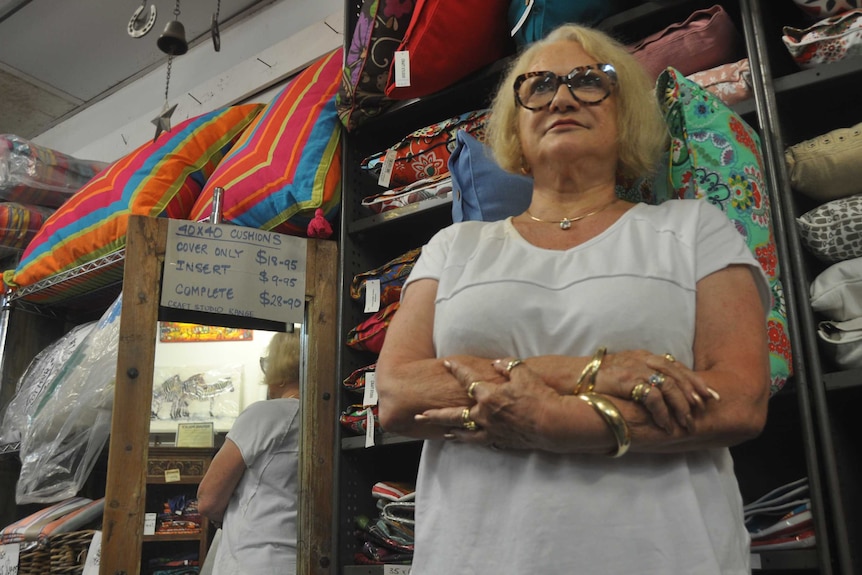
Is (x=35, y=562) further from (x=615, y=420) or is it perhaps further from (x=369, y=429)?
(x=615, y=420)

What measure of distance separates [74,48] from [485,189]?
303cm

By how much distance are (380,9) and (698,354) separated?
1.43 metres

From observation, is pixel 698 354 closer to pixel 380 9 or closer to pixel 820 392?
pixel 820 392

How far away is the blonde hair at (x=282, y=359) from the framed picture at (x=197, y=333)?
2.9 inches

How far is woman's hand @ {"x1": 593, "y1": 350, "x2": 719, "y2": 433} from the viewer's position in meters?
0.94

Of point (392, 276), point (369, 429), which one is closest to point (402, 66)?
point (392, 276)

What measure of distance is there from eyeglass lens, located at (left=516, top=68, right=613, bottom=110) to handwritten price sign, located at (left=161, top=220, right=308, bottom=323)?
3.39 feet

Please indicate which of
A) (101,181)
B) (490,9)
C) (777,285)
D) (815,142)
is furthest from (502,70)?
(101,181)

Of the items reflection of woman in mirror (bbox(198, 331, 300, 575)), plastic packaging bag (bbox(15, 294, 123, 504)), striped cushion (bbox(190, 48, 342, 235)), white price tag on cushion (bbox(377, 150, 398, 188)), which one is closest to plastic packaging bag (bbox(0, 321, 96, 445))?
plastic packaging bag (bbox(15, 294, 123, 504))

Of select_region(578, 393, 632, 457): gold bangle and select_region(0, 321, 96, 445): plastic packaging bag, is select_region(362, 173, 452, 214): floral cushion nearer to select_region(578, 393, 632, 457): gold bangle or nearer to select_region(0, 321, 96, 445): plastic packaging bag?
select_region(578, 393, 632, 457): gold bangle

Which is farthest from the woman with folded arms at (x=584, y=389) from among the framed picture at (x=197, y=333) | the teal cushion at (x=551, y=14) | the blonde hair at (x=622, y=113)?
the framed picture at (x=197, y=333)

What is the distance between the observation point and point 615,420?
3.09ft

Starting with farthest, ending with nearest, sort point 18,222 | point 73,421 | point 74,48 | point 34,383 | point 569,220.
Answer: point 74,48, point 18,222, point 34,383, point 73,421, point 569,220

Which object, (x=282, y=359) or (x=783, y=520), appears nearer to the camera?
(x=783, y=520)
